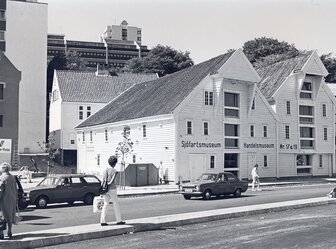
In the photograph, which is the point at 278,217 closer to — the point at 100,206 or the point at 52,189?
the point at 100,206

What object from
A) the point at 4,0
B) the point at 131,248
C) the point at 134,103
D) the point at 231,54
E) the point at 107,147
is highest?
the point at 4,0

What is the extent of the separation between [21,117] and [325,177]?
3990 cm

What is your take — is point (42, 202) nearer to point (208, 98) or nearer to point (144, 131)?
point (144, 131)

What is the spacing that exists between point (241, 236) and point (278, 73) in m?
39.7

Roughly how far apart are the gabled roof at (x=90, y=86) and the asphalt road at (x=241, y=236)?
153ft

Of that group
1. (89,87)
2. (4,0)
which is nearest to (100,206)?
(89,87)

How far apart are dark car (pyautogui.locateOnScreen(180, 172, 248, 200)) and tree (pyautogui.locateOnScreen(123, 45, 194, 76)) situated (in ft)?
189

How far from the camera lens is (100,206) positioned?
1359 cm

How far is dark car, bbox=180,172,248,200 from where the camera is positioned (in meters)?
24.7

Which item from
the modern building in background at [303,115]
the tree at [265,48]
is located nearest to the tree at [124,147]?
the modern building in background at [303,115]

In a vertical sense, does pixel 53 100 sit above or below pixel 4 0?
below

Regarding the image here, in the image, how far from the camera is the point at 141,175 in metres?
37.5

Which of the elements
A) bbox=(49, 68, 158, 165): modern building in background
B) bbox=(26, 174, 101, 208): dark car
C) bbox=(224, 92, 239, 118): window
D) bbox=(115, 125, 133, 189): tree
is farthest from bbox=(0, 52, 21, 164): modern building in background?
bbox=(26, 174, 101, 208): dark car

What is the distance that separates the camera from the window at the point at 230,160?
4189 cm
